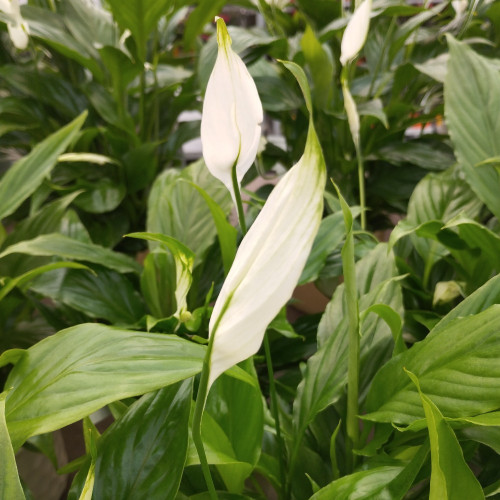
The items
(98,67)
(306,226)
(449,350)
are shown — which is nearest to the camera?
(306,226)

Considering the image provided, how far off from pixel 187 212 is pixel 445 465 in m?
0.50

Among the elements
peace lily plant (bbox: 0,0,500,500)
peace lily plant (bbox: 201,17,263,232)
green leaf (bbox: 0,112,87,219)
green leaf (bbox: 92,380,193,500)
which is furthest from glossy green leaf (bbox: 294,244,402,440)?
green leaf (bbox: 0,112,87,219)

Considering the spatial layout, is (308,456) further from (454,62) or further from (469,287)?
(454,62)

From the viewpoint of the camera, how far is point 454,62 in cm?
66

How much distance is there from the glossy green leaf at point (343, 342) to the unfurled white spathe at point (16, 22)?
544 millimetres

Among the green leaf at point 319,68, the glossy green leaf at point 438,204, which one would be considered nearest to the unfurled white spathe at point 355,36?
the glossy green leaf at point 438,204

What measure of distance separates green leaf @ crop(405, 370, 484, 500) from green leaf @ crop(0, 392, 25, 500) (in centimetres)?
23

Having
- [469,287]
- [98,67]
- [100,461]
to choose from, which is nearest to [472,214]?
[469,287]

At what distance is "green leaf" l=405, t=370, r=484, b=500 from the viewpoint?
27cm

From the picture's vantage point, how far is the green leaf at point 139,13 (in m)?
0.79

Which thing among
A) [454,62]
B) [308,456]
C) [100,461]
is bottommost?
[308,456]

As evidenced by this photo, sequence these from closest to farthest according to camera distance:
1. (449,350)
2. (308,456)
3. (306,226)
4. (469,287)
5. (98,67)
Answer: (306,226)
(449,350)
(308,456)
(469,287)
(98,67)

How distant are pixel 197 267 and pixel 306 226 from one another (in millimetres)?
489

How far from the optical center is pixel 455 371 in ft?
1.18
